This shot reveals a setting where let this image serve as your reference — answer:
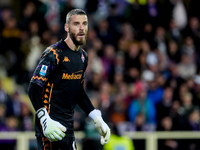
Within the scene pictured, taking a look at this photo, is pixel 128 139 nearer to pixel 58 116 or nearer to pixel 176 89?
pixel 176 89

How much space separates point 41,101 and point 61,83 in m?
0.36

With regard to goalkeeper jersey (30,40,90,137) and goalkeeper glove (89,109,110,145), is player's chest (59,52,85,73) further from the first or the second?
goalkeeper glove (89,109,110,145)

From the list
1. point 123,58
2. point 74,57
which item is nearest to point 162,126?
point 123,58

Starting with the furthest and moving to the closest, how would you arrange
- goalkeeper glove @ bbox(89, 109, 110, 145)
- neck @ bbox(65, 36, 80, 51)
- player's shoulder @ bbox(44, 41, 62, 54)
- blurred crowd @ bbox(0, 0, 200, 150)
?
blurred crowd @ bbox(0, 0, 200, 150) < goalkeeper glove @ bbox(89, 109, 110, 145) < neck @ bbox(65, 36, 80, 51) < player's shoulder @ bbox(44, 41, 62, 54)

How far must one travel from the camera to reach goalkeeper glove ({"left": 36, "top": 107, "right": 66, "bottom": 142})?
4.66 m

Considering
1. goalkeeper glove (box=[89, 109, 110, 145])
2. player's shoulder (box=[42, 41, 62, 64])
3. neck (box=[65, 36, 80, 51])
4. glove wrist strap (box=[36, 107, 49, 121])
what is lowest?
goalkeeper glove (box=[89, 109, 110, 145])

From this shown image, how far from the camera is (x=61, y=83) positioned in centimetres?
512

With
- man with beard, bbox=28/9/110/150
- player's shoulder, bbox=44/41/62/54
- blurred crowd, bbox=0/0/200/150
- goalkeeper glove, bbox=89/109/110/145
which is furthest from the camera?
blurred crowd, bbox=0/0/200/150

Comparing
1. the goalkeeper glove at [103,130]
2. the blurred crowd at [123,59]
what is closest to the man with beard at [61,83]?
the goalkeeper glove at [103,130]

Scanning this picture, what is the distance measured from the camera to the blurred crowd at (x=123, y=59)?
10.2 m

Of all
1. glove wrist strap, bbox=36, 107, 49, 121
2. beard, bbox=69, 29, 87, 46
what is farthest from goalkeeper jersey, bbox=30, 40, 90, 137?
glove wrist strap, bbox=36, 107, 49, 121

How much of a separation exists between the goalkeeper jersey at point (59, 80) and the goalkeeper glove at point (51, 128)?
337 millimetres

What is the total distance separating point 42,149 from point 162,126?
538 centimetres

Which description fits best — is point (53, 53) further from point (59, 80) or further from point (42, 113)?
point (42, 113)
